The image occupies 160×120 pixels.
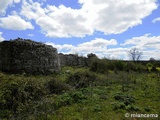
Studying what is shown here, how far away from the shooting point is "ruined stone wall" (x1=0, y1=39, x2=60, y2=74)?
41.8 feet

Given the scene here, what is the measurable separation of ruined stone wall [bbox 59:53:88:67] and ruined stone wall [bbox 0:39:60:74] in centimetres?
688

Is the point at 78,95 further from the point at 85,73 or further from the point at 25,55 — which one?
the point at 25,55

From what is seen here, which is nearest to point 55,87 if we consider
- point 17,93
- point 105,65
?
point 17,93

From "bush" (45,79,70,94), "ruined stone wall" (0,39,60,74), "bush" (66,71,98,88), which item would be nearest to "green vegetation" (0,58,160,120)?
"bush" (45,79,70,94)

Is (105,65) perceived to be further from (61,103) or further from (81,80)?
(61,103)

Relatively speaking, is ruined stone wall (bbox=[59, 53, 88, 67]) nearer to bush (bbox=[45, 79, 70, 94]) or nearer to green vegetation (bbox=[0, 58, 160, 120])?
bush (bbox=[45, 79, 70, 94])

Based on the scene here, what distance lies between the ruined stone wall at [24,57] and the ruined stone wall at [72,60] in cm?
Result: 688

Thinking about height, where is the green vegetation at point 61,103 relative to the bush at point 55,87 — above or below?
below

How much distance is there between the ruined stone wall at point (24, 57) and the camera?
502 inches

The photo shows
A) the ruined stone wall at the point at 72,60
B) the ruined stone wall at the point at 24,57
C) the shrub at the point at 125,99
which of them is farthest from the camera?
the ruined stone wall at the point at 72,60

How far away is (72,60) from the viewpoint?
71.7 feet

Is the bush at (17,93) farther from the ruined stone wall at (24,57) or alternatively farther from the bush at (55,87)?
the ruined stone wall at (24,57)

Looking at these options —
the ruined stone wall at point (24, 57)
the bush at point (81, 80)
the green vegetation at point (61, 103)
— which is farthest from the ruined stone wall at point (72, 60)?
the green vegetation at point (61, 103)

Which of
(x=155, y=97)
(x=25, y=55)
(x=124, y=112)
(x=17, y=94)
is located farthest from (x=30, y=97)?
(x=25, y=55)
